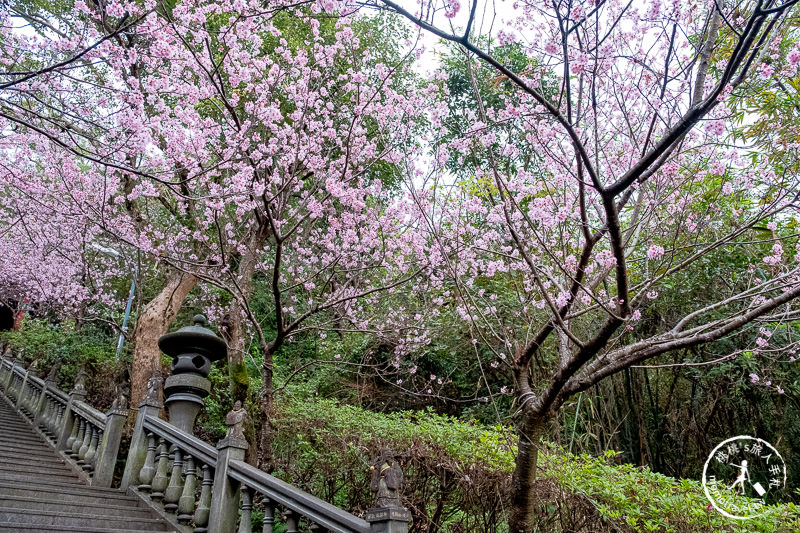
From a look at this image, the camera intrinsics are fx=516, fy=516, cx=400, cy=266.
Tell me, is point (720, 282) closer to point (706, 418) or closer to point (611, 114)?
point (706, 418)

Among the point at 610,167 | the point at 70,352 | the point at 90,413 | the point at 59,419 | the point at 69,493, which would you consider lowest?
the point at 69,493

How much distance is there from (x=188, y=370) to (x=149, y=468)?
104 cm

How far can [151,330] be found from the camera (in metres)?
8.26

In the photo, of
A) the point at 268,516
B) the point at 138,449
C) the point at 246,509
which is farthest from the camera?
the point at 138,449

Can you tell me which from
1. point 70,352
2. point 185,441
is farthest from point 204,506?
point 70,352

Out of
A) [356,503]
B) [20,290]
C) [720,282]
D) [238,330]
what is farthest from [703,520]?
[20,290]

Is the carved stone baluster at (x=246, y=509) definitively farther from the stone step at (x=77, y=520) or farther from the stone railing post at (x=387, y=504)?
the stone railing post at (x=387, y=504)

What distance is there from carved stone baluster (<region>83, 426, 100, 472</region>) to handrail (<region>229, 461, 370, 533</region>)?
10.8 feet

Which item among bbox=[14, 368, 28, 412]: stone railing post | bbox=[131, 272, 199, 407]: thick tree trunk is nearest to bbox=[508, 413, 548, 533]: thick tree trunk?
bbox=[131, 272, 199, 407]: thick tree trunk

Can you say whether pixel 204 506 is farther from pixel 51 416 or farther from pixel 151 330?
pixel 51 416

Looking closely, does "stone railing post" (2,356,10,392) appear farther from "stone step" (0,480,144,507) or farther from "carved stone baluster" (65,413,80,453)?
"stone step" (0,480,144,507)

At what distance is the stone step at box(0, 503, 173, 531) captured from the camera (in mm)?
3895

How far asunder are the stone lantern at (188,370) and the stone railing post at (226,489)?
1.52 m

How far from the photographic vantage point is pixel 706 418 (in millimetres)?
7848
